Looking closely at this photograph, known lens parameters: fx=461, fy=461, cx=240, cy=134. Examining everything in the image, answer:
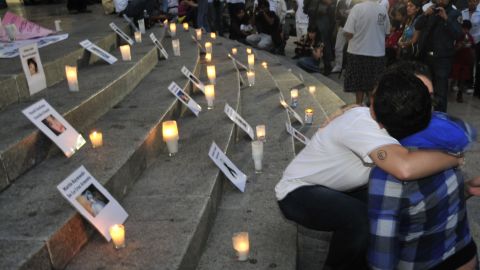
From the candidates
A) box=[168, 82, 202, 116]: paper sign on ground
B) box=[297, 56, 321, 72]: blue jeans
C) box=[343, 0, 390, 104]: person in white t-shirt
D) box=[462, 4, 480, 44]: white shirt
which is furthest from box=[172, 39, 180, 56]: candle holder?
box=[462, 4, 480, 44]: white shirt

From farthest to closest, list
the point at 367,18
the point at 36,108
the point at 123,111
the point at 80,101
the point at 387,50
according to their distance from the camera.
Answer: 1. the point at 387,50
2. the point at 367,18
3. the point at 123,111
4. the point at 80,101
5. the point at 36,108

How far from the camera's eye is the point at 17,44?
16.4ft

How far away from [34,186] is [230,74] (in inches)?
145

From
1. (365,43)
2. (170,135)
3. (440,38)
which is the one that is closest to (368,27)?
(365,43)

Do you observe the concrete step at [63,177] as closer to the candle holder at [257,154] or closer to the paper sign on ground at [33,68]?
the paper sign on ground at [33,68]

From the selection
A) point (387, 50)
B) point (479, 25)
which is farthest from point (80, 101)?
point (479, 25)

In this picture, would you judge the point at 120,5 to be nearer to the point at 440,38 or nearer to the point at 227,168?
the point at 440,38

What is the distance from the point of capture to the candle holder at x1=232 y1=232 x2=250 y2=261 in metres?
2.41

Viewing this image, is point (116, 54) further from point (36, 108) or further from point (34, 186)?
point (34, 186)

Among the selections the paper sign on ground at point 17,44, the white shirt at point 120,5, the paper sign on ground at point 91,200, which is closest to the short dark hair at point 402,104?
the paper sign on ground at point 91,200

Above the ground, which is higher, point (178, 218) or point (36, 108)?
point (36, 108)

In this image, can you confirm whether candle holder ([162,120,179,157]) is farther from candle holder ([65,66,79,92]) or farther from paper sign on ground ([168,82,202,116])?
candle holder ([65,66,79,92])

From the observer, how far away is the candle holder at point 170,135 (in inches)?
134

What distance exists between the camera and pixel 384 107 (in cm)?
188
